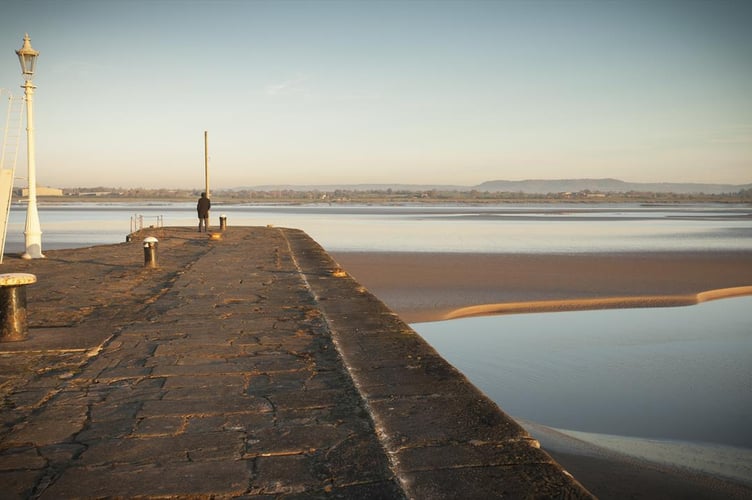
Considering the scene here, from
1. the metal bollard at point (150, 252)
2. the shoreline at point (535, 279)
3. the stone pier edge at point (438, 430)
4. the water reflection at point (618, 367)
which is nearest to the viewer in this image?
the stone pier edge at point (438, 430)

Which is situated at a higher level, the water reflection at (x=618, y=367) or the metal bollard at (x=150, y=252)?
the metal bollard at (x=150, y=252)

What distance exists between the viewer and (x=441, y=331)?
1027 centimetres

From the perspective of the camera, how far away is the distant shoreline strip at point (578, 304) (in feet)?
39.3

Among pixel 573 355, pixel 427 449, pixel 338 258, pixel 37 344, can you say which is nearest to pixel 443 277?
pixel 338 258

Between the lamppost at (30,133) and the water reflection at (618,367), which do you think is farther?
the lamppost at (30,133)

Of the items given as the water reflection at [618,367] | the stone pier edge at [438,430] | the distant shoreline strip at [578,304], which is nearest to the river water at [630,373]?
the water reflection at [618,367]

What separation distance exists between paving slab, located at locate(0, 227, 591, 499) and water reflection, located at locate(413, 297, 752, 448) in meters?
1.93

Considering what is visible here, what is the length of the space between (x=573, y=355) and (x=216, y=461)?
6.64m

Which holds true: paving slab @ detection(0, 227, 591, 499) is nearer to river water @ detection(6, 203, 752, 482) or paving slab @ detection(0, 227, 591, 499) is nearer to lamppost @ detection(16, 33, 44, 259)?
river water @ detection(6, 203, 752, 482)

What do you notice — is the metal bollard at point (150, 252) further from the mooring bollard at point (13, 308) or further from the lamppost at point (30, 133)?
the mooring bollard at point (13, 308)

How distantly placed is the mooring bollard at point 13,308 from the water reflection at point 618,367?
475cm

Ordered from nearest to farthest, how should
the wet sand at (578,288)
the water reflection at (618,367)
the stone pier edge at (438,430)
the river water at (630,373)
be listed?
the stone pier edge at (438,430)
the wet sand at (578,288)
the river water at (630,373)
the water reflection at (618,367)

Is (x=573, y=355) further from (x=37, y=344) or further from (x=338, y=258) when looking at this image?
(x=338, y=258)

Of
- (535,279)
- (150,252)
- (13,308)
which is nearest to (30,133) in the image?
(150,252)
